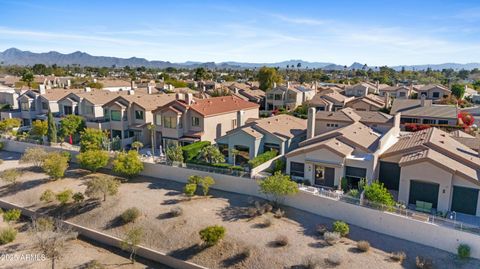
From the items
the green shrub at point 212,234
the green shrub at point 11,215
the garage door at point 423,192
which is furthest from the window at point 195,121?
the garage door at point 423,192

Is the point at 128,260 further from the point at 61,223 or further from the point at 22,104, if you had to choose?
the point at 22,104

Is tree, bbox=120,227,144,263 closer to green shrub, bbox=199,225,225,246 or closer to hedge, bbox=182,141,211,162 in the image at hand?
green shrub, bbox=199,225,225,246

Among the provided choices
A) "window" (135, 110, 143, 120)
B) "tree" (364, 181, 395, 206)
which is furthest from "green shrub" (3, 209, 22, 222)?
"tree" (364, 181, 395, 206)

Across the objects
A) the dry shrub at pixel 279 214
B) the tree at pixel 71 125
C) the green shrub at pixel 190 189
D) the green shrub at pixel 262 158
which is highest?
the tree at pixel 71 125

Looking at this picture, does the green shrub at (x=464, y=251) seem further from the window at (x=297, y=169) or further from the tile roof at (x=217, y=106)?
the tile roof at (x=217, y=106)

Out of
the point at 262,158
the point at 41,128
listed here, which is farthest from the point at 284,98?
the point at 41,128

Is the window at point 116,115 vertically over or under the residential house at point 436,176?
over

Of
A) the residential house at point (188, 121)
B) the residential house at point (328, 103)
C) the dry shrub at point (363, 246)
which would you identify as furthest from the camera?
the residential house at point (328, 103)

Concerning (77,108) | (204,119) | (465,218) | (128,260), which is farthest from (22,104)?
(465,218)
